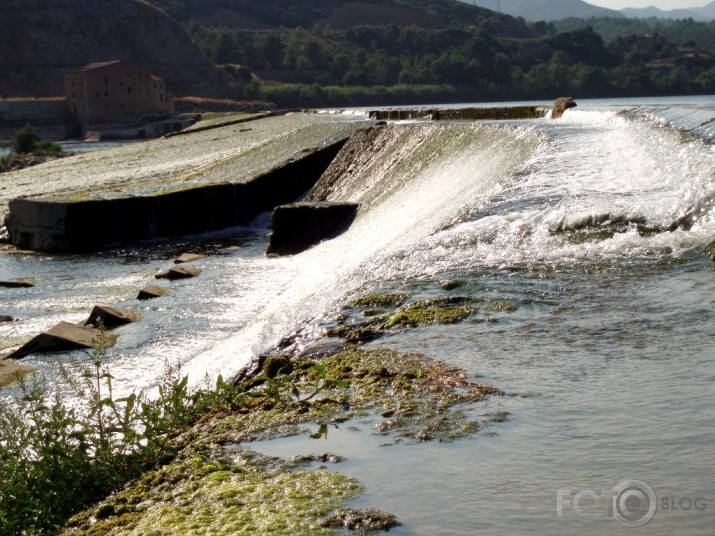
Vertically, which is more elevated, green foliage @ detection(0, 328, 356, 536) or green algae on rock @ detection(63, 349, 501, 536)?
green algae on rock @ detection(63, 349, 501, 536)

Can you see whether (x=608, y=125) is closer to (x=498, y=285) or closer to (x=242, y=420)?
(x=498, y=285)

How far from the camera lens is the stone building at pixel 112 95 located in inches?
3211

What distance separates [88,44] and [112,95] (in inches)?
970

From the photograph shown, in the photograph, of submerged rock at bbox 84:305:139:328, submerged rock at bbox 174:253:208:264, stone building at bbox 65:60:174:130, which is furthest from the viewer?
stone building at bbox 65:60:174:130

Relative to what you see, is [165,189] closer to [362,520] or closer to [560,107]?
[560,107]

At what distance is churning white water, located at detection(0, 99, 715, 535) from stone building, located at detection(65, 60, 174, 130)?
6893cm

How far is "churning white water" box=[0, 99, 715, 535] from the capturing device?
3.64m

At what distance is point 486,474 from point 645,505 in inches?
24.0

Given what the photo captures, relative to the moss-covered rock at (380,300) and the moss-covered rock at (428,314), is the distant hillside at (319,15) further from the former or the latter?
the moss-covered rock at (428,314)

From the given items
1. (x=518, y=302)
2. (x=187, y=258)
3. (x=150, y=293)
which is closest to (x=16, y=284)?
Answer: (x=187, y=258)

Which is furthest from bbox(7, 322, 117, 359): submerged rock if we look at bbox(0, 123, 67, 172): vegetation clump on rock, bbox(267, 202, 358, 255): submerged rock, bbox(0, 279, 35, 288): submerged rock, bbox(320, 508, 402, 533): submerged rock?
bbox(0, 123, 67, 172): vegetation clump on rock

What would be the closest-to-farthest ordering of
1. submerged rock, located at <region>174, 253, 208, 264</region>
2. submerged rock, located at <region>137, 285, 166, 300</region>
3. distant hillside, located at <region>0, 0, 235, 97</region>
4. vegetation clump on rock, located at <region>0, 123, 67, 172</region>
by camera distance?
submerged rock, located at <region>137, 285, 166, 300</region>, submerged rock, located at <region>174, 253, 208, 264</region>, vegetation clump on rock, located at <region>0, 123, 67, 172</region>, distant hillside, located at <region>0, 0, 235, 97</region>

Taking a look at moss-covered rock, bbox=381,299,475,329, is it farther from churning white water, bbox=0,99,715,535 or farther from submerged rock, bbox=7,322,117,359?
submerged rock, bbox=7,322,117,359

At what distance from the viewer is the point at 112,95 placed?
83.1 meters
